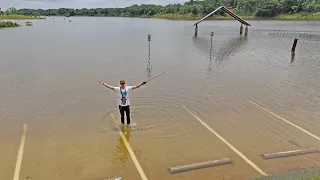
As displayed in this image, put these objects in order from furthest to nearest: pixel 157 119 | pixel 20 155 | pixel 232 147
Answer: pixel 157 119
pixel 232 147
pixel 20 155

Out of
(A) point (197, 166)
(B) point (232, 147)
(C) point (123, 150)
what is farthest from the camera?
(B) point (232, 147)

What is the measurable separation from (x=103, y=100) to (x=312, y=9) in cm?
10662

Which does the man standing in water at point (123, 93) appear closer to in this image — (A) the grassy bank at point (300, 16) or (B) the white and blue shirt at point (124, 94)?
(B) the white and blue shirt at point (124, 94)

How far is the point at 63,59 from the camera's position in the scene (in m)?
25.9

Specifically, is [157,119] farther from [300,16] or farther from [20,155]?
[300,16]

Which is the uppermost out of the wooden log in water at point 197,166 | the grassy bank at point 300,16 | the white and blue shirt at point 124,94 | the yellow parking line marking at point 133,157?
the grassy bank at point 300,16

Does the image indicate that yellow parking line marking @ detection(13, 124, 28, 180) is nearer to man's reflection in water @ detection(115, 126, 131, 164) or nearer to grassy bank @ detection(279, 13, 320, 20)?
man's reflection in water @ detection(115, 126, 131, 164)

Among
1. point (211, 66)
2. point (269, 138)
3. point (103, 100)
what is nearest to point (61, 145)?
point (103, 100)

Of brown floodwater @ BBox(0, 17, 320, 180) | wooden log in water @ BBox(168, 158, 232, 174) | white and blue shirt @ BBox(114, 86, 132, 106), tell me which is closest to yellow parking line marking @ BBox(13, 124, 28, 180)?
brown floodwater @ BBox(0, 17, 320, 180)

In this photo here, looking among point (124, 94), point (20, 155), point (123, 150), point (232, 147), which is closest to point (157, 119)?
point (124, 94)

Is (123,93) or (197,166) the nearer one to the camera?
(197,166)

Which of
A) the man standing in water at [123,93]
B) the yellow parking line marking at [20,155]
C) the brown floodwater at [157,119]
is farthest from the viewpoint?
the man standing in water at [123,93]

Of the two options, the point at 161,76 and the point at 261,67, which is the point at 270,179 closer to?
the point at 161,76

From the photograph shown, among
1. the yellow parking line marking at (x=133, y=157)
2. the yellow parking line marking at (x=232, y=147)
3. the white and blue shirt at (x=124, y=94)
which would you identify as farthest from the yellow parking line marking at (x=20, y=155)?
the yellow parking line marking at (x=232, y=147)
